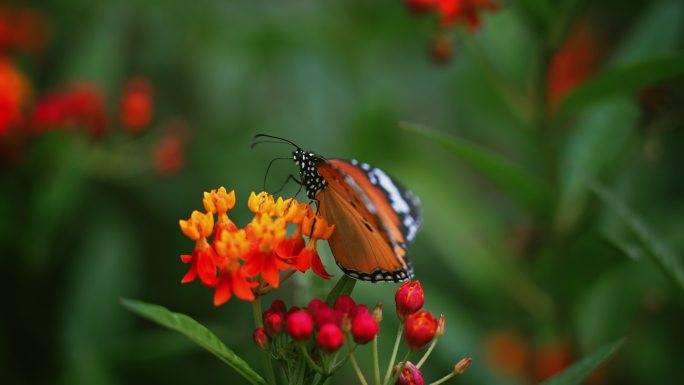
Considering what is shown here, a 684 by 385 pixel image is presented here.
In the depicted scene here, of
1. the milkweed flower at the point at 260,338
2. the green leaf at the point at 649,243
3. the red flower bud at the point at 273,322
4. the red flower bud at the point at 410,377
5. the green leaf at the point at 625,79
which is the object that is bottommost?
the red flower bud at the point at 410,377

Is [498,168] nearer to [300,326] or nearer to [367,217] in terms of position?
[367,217]

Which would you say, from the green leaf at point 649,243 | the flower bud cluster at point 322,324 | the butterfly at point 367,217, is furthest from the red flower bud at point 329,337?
the green leaf at point 649,243

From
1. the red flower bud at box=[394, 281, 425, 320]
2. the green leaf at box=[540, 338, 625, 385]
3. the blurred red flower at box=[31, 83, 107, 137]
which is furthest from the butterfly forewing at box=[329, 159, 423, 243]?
the blurred red flower at box=[31, 83, 107, 137]

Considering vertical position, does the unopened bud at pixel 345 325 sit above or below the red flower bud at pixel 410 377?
above

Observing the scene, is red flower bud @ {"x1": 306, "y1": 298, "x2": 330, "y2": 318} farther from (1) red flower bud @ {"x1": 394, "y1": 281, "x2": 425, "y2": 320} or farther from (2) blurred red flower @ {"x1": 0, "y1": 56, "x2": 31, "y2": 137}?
(2) blurred red flower @ {"x1": 0, "y1": 56, "x2": 31, "y2": 137}

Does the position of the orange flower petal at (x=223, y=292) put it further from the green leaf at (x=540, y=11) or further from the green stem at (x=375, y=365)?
the green leaf at (x=540, y=11)

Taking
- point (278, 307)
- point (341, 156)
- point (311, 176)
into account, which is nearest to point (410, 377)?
point (278, 307)

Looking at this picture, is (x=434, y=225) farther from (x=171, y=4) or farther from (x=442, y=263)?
(x=171, y=4)
